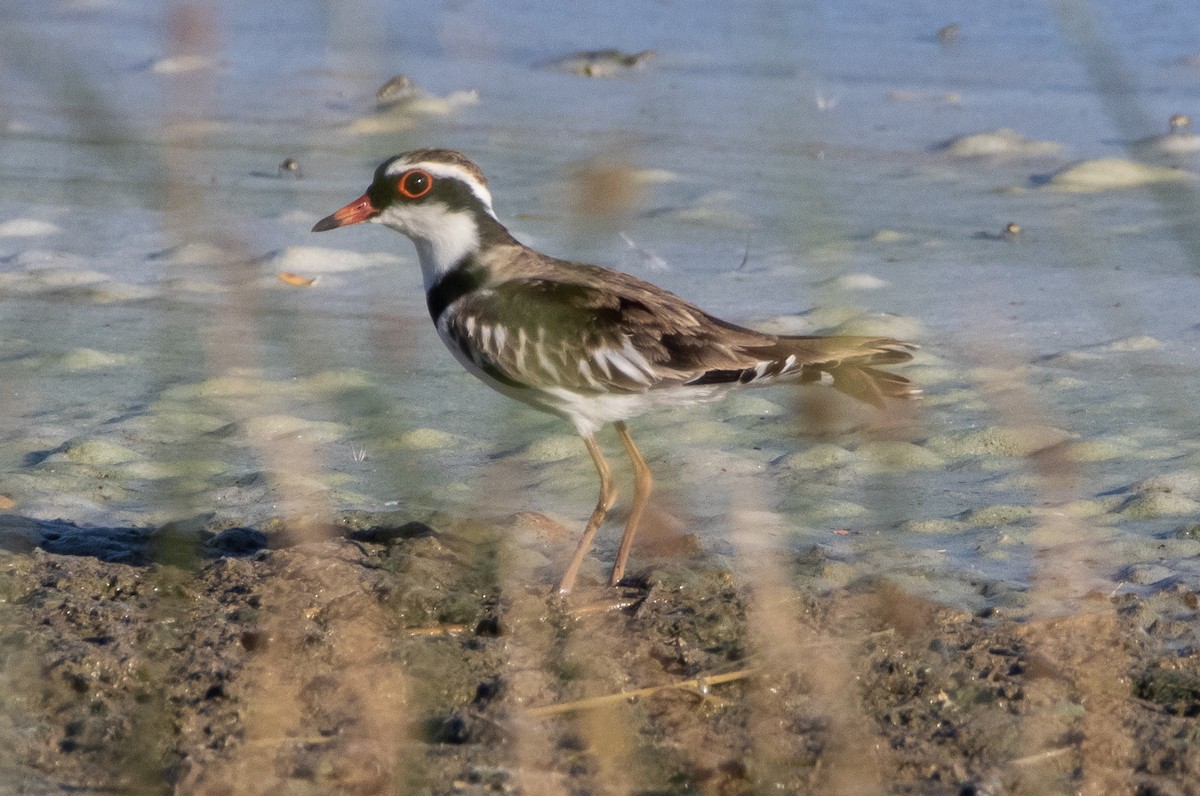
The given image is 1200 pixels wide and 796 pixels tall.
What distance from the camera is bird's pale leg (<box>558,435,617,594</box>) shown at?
13.3 feet

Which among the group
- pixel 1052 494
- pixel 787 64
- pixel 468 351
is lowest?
pixel 1052 494

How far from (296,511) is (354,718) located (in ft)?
4.19

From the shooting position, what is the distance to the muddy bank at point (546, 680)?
9.98ft

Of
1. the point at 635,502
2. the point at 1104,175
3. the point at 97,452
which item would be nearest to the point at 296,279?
the point at 97,452

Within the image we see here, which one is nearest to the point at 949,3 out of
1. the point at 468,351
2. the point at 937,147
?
the point at 937,147

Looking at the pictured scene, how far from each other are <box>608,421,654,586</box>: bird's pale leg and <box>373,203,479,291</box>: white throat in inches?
24.9

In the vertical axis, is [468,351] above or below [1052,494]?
above

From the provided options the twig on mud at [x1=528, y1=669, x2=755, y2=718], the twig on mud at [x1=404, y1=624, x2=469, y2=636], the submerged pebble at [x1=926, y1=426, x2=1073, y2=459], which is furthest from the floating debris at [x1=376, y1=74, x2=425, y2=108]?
the twig on mud at [x1=528, y1=669, x2=755, y2=718]

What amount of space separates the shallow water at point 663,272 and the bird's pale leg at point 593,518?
0.26 meters

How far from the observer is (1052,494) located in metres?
4.59

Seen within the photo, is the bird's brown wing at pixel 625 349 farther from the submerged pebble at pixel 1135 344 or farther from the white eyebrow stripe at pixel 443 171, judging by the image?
the submerged pebble at pixel 1135 344

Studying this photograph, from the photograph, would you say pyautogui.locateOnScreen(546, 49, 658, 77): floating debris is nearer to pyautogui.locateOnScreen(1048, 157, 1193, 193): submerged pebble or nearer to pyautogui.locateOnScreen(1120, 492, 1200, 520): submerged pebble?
pyautogui.locateOnScreen(1048, 157, 1193, 193): submerged pebble

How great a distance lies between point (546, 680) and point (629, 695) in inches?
7.6

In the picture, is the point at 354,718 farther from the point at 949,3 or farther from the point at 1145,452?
the point at 949,3
